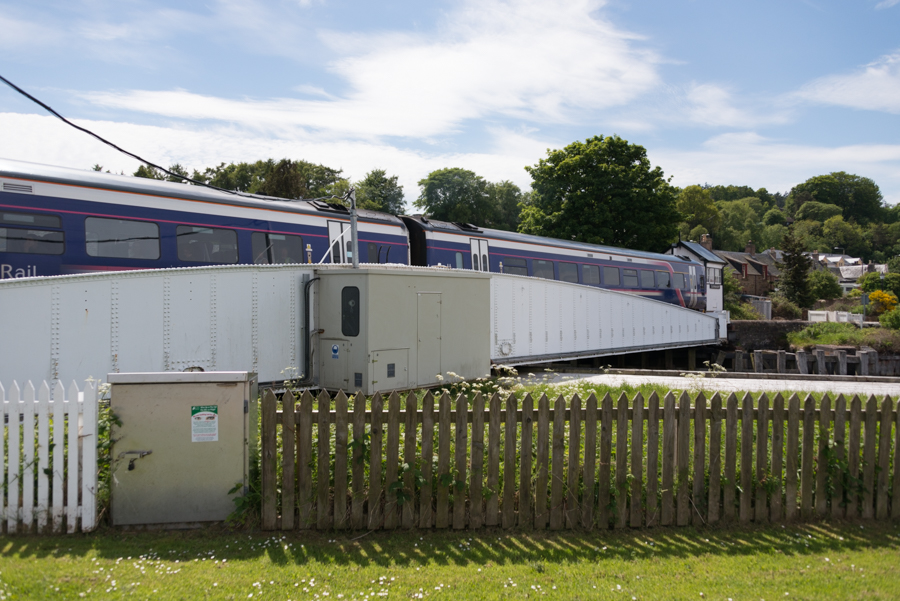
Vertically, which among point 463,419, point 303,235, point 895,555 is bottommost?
point 895,555

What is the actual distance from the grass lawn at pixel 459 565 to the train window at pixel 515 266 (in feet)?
45.1

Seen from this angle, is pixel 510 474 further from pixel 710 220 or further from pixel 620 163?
pixel 710 220

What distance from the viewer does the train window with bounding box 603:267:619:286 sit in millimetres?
22859

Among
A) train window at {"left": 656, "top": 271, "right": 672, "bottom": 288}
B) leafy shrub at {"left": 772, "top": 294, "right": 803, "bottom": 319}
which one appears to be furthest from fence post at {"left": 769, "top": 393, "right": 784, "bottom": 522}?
leafy shrub at {"left": 772, "top": 294, "right": 803, "bottom": 319}

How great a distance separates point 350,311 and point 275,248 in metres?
4.83

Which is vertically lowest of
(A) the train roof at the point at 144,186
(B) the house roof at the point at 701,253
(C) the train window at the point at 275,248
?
(C) the train window at the point at 275,248

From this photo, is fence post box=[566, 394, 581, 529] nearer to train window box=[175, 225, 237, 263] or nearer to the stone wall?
train window box=[175, 225, 237, 263]

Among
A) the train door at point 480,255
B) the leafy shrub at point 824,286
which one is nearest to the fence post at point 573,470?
the train door at point 480,255

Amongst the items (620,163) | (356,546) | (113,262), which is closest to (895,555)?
(356,546)

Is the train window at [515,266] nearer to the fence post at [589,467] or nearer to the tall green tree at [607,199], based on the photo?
the fence post at [589,467]

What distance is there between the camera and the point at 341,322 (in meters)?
8.34

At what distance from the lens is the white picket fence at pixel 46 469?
4.50 meters

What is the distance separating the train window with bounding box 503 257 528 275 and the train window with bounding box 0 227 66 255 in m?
11.7

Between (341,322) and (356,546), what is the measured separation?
4263 mm
